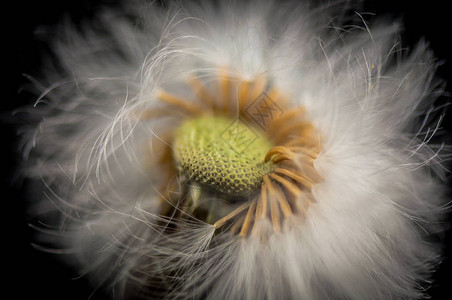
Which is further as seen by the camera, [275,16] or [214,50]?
[275,16]

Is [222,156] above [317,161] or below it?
above

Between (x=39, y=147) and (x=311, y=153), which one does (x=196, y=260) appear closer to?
(x=311, y=153)

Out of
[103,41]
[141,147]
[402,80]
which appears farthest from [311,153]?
[103,41]

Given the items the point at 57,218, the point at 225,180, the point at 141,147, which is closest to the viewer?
the point at 225,180
